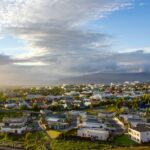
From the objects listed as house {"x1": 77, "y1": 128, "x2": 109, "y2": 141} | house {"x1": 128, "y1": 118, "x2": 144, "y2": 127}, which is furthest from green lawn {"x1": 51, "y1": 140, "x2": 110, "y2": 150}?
house {"x1": 128, "y1": 118, "x2": 144, "y2": 127}

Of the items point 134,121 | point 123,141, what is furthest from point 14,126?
point 134,121

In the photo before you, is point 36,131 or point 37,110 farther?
point 37,110

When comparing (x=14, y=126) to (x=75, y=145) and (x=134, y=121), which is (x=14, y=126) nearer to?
(x=75, y=145)

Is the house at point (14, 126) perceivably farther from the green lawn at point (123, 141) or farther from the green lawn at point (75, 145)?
the green lawn at point (123, 141)

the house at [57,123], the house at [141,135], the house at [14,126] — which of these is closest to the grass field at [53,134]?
the house at [57,123]

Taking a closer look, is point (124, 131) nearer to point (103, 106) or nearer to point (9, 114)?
point (9, 114)

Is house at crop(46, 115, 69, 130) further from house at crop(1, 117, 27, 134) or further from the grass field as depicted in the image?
house at crop(1, 117, 27, 134)

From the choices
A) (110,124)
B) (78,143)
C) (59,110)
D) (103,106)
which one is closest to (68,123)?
(110,124)
